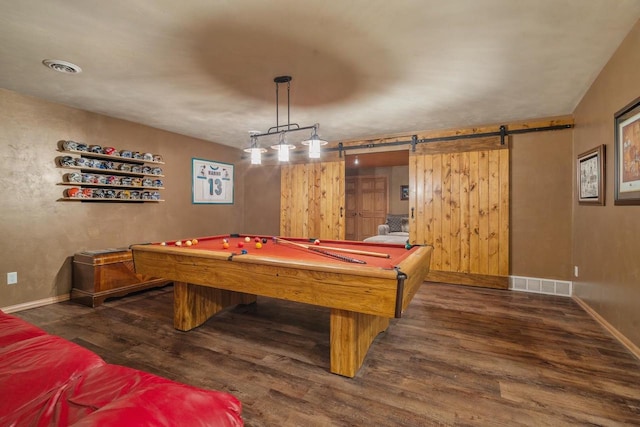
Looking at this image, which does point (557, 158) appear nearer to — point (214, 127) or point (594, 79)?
point (594, 79)

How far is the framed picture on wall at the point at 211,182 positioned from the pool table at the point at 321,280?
2.51 metres

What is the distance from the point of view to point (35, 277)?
3229 mm

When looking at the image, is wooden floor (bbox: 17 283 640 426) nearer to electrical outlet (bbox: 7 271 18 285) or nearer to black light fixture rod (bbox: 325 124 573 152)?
electrical outlet (bbox: 7 271 18 285)

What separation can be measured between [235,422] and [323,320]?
217 cm

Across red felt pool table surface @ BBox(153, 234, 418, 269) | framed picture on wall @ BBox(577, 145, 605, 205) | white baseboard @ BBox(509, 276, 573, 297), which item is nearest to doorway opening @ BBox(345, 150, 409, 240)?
white baseboard @ BBox(509, 276, 573, 297)

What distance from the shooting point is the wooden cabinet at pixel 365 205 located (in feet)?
25.8

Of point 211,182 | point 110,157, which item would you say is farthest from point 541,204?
point 110,157

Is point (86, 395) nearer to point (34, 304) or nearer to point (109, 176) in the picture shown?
point (34, 304)

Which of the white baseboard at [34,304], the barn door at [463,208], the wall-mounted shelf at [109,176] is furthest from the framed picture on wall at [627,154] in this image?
the white baseboard at [34,304]

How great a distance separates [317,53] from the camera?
88.8 inches

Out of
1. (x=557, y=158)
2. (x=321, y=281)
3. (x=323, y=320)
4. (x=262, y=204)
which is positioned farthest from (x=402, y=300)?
(x=262, y=204)

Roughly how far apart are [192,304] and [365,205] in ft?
19.7

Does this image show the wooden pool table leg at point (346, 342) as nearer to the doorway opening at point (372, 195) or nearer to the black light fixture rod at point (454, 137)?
the black light fixture rod at point (454, 137)

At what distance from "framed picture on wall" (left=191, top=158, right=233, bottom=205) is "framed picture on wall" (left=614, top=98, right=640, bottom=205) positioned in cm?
526
